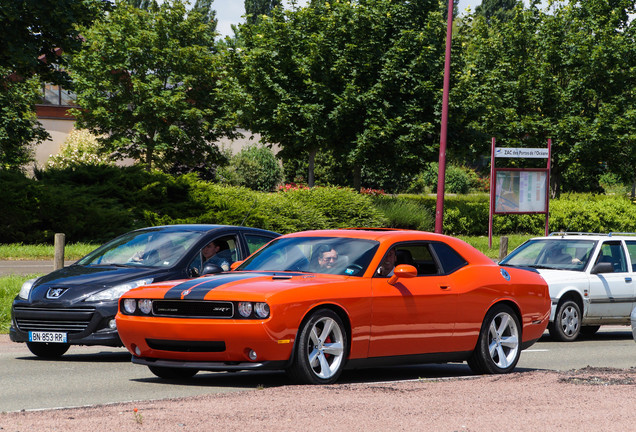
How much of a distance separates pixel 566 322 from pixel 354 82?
2436 cm

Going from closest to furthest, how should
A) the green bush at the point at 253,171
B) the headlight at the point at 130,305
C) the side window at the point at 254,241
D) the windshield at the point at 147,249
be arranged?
1. the headlight at the point at 130,305
2. the windshield at the point at 147,249
3. the side window at the point at 254,241
4. the green bush at the point at 253,171

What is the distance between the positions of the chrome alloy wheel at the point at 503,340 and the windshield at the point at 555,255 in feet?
18.1

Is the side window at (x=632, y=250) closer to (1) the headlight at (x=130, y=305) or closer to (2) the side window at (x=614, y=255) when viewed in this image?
(2) the side window at (x=614, y=255)

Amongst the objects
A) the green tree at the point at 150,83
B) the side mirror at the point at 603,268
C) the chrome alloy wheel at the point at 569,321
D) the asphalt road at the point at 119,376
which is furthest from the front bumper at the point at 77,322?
the green tree at the point at 150,83

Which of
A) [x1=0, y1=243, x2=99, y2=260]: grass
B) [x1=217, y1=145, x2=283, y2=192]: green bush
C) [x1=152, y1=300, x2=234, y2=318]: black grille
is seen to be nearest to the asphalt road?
[x1=152, y1=300, x2=234, y2=318]: black grille

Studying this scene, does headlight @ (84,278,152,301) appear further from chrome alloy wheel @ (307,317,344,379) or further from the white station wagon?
the white station wagon

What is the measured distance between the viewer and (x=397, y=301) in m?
9.11

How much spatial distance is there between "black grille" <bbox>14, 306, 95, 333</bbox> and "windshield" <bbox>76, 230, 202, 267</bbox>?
107cm

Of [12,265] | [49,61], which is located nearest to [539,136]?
[49,61]

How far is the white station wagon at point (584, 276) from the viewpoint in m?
15.0

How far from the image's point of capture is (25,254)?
85.5 ft

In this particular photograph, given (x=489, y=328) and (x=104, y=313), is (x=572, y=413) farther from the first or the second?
(x=104, y=313)

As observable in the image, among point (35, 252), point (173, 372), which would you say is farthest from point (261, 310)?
point (35, 252)

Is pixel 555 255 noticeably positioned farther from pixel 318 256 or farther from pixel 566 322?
pixel 318 256
